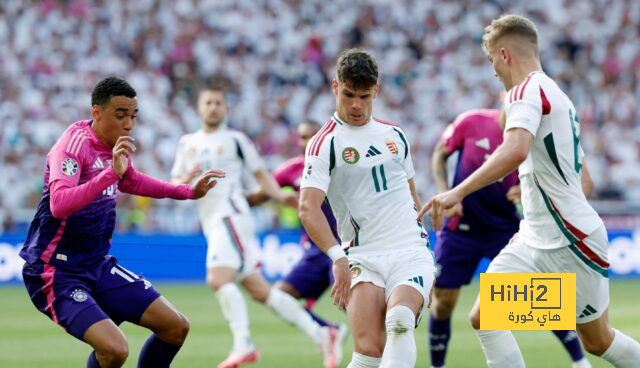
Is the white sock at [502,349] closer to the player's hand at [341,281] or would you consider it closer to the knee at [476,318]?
the knee at [476,318]

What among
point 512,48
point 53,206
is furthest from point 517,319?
point 53,206

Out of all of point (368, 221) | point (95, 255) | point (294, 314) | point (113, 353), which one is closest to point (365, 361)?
point (368, 221)

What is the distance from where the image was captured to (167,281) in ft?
55.1

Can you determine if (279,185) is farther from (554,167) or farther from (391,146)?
(554,167)

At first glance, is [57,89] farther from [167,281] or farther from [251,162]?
[251,162]

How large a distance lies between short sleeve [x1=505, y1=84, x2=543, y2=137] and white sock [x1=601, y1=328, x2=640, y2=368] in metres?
1.32

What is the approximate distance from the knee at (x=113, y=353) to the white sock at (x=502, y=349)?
2.17 m

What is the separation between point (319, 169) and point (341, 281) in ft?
2.16

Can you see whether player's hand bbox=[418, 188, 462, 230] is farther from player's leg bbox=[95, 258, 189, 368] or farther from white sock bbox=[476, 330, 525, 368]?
player's leg bbox=[95, 258, 189, 368]

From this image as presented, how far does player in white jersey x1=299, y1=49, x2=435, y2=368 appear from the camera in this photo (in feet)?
18.8

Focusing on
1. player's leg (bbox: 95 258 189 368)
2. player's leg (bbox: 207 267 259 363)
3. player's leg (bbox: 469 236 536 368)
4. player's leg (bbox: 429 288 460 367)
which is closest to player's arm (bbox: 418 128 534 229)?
player's leg (bbox: 469 236 536 368)

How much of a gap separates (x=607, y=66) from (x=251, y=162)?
1459 centimetres

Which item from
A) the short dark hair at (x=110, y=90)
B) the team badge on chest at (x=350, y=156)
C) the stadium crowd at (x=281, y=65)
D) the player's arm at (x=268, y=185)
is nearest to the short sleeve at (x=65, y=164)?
the short dark hair at (x=110, y=90)

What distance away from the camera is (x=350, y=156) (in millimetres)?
5973
